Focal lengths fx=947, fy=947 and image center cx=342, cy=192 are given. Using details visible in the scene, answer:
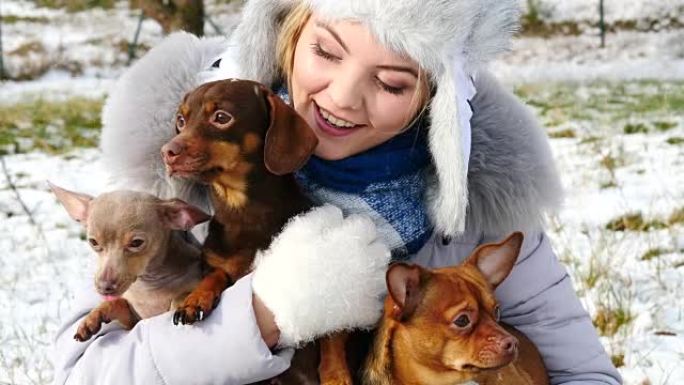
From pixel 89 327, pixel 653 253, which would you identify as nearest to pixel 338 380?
pixel 89 327

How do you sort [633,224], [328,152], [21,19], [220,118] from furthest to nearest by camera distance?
[21,19] → [633,224] → [328,152] → [220,118]

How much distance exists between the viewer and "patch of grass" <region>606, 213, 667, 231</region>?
19.2ft

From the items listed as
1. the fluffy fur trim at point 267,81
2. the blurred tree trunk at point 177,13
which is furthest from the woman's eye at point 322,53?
the blurred tree trunk at point 177,13

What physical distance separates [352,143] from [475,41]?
18.3 inches

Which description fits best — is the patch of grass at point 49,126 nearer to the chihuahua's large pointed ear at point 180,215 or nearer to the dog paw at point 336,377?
the chihuahua's large pointed ear at point 180,215

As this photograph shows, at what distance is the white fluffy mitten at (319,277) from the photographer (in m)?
2.53

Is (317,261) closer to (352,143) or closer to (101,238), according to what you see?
(352,143)

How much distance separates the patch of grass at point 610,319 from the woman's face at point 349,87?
212 cm

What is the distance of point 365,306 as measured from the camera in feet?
8.56

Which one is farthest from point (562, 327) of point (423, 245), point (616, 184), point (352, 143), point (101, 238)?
point (616, 184)

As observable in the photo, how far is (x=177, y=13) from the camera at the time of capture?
11.1 metres

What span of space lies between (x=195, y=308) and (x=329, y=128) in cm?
66

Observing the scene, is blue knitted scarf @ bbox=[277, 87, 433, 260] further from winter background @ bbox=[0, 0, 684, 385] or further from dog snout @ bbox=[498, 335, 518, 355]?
winter background @ bbox=[0, 0, 684, 385]

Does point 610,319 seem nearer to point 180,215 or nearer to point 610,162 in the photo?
point 180,215
